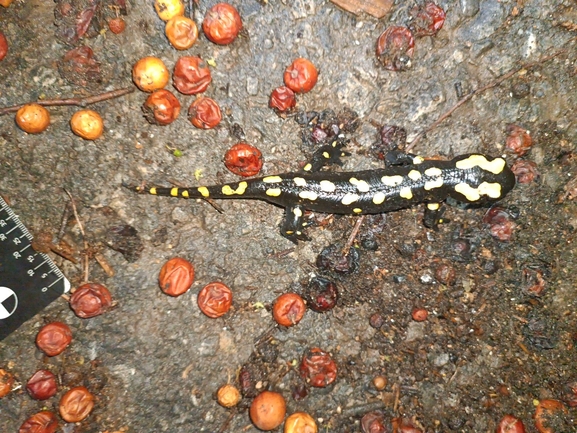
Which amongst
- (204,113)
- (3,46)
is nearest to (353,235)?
(204,113)

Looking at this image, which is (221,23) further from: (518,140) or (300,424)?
(300,424)

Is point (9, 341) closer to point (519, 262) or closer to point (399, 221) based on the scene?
point (399, 221)

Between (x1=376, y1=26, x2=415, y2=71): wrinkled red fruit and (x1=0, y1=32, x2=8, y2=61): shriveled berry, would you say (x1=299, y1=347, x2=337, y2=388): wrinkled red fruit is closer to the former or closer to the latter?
(x1=376, y1=26, x2=415, y2=71): wrinkled red fruit

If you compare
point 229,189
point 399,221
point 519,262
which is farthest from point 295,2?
point 519,262

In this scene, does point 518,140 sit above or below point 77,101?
above

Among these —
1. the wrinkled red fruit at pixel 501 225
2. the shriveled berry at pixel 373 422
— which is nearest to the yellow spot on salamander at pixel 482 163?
the wrinkled red fruit at pixel 501 225

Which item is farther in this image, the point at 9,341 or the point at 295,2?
the point at 295,2

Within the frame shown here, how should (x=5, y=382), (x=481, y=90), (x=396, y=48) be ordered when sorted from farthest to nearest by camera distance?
(x=481, y=90)
(x=396, y=48)
(x=5, y=382)
